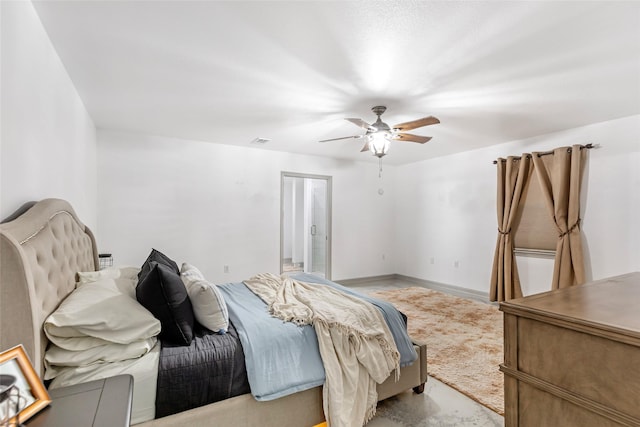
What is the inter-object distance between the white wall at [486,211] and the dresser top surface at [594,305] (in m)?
2.91

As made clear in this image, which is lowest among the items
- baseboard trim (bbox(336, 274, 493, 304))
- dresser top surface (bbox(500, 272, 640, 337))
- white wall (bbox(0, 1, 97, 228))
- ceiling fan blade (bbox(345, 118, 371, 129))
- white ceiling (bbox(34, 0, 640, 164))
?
baseboard trim (bbox(336, 274, 493, 304))

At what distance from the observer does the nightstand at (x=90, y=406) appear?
0.91m

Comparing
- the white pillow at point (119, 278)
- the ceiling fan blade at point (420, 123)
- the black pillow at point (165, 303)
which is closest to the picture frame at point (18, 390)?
the black pillow at point (165, 303)

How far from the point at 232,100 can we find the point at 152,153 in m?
2.02

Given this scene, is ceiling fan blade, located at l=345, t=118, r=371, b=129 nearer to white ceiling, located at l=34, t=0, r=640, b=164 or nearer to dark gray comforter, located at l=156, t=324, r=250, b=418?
white ceiling, located at l=34, t=0, r=640, b=164

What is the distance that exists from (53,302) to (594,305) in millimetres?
2430

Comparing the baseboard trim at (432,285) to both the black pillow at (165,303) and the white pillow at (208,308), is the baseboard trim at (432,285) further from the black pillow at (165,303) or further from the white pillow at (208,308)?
the black pillow at (165,303)

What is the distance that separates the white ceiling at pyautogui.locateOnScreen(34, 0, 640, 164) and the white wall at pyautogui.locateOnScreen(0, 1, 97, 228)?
0.18 meters

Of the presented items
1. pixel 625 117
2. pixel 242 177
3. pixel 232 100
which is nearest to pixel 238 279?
pixel 242 177

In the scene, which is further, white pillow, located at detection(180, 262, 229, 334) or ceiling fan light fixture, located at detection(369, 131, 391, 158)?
ceiling fan light fixture, located at detection(369, 131, 391, 158)

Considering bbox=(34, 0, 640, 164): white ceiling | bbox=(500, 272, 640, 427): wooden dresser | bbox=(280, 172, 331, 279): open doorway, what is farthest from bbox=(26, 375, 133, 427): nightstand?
bbox=(280, 172, 331, 279): open doorway

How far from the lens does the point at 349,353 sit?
6.40 ft

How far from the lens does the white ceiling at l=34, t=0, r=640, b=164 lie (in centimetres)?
178

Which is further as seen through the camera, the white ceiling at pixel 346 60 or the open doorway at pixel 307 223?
the open doorway at pixel 307 223
